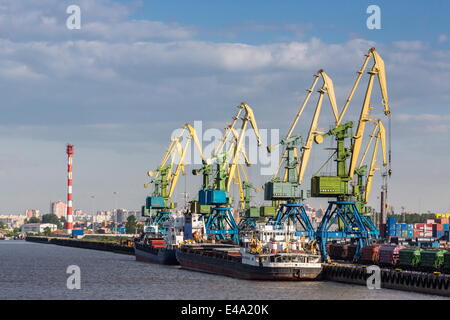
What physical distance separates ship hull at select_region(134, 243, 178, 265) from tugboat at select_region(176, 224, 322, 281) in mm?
29856

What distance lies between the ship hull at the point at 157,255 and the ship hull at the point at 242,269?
47.5 feet

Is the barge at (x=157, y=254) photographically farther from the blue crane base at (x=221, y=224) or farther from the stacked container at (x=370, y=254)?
the stacked container at (x=370, y=254)

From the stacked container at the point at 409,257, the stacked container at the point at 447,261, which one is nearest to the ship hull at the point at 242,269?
the stacked container at the point at 409,257

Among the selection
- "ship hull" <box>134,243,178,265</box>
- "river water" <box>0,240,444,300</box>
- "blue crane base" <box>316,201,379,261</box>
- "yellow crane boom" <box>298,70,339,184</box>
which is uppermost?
"yellow crane boom" <box>298,70,339,184</box>

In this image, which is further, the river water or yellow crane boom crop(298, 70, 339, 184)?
yellow crane boom crop(298, 70, 339, 184)

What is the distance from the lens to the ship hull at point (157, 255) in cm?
17275

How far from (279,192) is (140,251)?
54.2 metres

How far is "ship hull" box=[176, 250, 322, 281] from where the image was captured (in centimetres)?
11219

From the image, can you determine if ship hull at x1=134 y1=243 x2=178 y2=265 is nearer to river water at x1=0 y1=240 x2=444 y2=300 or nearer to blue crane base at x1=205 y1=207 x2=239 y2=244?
blue crane base at x1=205 y1=207 x2=239 y2=244

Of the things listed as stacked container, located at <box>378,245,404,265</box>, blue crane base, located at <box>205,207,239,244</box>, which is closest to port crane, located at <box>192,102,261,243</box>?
blue crane base, located at <box>205,207,239,244</box>
